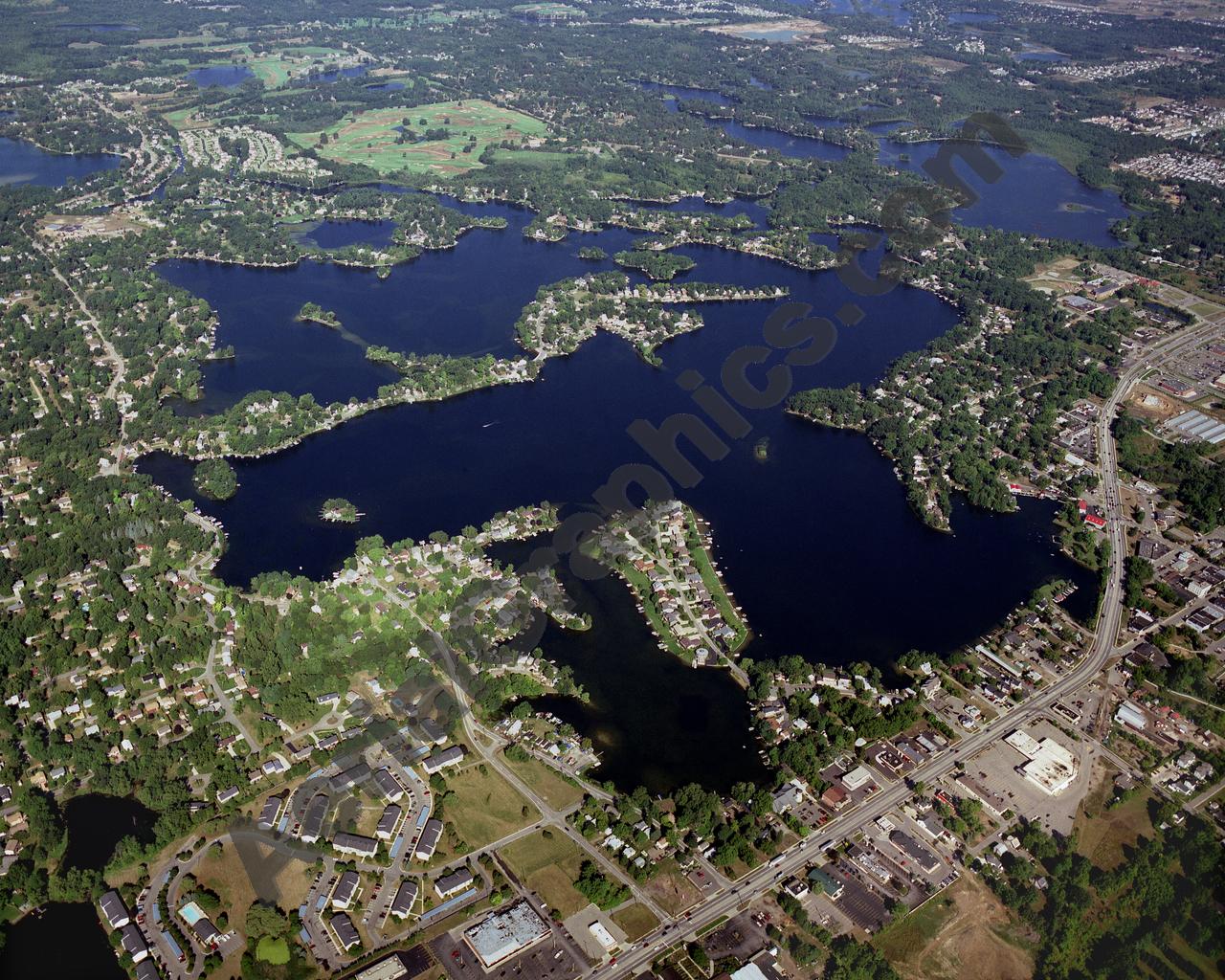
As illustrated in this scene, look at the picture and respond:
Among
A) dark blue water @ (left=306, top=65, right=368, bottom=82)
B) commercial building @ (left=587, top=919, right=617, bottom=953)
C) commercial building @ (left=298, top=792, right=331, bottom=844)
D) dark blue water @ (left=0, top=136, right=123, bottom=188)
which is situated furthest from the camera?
dark blue water @ (left=306, top=65, right=368, bottom=82)

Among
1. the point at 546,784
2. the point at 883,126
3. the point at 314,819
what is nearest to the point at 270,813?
the point at 314,819

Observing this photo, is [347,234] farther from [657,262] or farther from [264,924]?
[264,924]

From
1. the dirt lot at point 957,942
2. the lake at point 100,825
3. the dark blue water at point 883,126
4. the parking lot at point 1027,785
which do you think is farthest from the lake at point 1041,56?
the lake at point 100,825

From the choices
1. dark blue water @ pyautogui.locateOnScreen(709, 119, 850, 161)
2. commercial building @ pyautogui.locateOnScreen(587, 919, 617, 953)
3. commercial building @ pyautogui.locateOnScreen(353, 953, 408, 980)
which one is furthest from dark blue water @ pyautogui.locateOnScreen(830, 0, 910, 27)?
commercial building @ pyautogui.locateOnScreen(353, 953, 408, 980)

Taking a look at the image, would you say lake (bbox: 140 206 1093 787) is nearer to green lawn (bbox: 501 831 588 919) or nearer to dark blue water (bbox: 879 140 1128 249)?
green lawn (bbox: 501 831 588 919)

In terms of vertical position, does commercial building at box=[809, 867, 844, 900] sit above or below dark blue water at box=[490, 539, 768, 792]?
above

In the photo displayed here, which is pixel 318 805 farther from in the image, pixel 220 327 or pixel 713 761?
pixel 220 327
